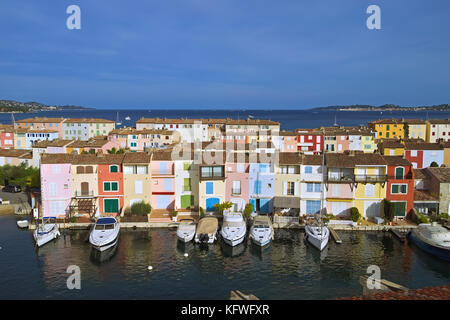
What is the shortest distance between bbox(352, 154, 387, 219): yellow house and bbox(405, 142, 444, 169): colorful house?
20346mm

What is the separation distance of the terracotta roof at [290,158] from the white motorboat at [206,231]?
30.8 feet

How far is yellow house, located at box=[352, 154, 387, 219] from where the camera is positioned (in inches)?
1537

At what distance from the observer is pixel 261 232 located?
33875 mm

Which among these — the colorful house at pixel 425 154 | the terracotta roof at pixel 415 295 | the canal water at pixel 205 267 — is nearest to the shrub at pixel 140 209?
the canal water at pixel 205 267

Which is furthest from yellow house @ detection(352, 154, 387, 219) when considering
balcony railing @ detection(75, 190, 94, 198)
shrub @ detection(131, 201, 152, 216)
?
balcony railing @ detection(75, 190, 94, 198)

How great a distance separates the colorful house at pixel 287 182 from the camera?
1556 inches

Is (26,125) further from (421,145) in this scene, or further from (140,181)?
(421,145)

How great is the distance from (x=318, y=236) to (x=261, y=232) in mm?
4626

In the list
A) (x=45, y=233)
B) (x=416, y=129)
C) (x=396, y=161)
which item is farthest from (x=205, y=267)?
(x=416, y=129)

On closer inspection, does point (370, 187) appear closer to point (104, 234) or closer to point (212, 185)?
point (212, 185)

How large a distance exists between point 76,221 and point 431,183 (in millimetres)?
35046

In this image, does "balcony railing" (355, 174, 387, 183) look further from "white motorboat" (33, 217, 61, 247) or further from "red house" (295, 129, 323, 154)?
"red house" (295, 129, 323, 154)

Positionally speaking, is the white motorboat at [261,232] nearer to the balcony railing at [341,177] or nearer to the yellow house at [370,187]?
the balcony railing at [341,177]
